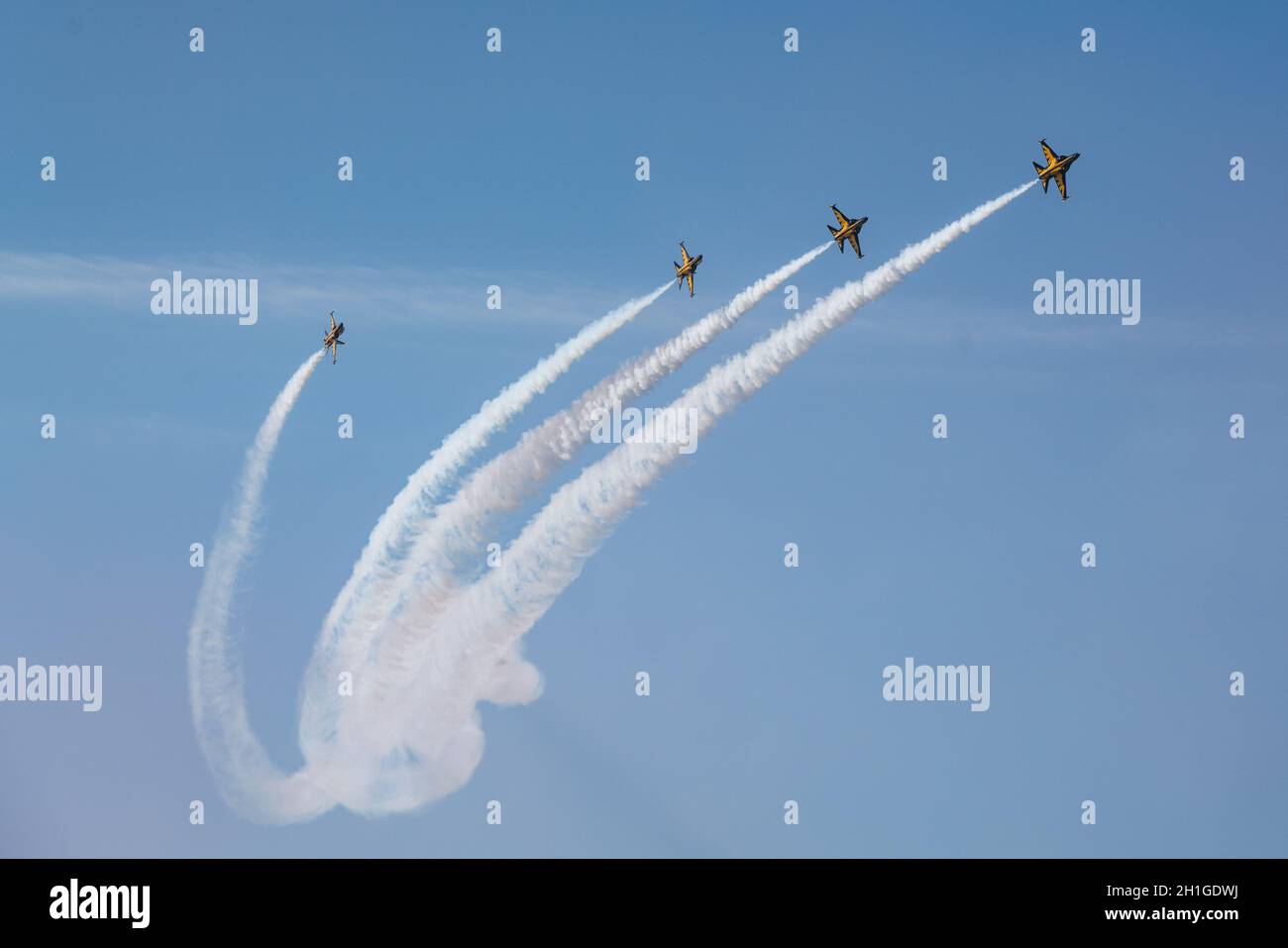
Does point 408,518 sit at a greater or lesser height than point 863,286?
lesser

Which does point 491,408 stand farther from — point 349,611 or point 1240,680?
point 1240,680

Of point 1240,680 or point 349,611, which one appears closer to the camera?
point 349,611

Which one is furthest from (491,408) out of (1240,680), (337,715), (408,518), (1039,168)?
(1240,680)

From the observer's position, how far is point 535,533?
116m

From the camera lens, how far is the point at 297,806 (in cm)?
12100

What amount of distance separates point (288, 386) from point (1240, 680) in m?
46.9

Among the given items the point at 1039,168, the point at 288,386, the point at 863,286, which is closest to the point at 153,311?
the point at 288,386
